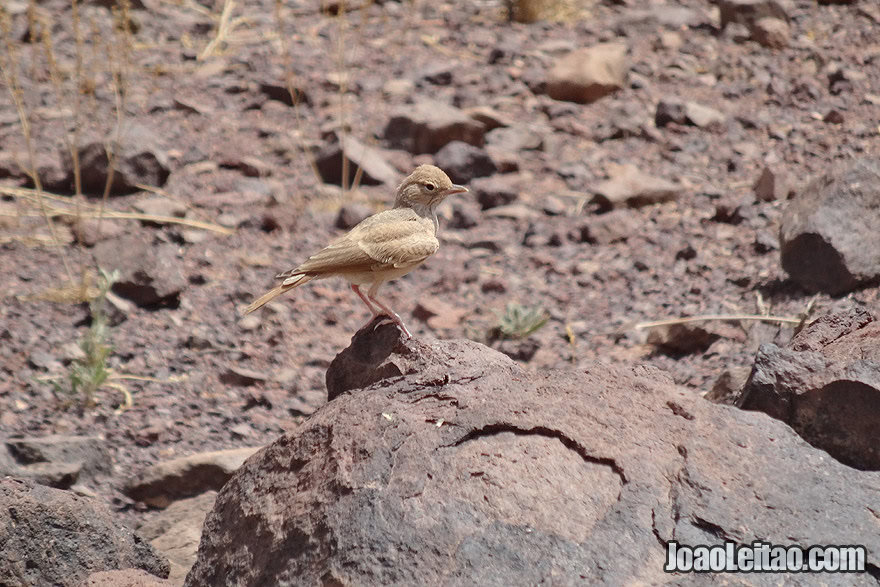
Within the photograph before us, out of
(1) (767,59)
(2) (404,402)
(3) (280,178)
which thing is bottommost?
(3) (280,178)

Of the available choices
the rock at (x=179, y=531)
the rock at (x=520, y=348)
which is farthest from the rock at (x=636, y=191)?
the rock at (x=179, y=531)

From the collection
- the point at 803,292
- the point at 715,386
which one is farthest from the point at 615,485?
the point at 803,292

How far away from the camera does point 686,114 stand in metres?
9.65

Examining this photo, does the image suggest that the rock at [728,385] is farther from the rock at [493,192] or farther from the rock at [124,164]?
the rock at [124,164]

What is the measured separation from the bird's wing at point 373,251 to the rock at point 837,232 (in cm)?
277

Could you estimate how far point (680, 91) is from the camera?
10312 millimetres

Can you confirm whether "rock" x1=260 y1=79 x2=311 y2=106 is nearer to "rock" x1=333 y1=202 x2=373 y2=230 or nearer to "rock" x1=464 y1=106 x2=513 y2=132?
"rock" x1=464 y1=106 x2=513 y2=132

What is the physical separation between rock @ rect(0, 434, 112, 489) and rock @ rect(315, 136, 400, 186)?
13.9 feet

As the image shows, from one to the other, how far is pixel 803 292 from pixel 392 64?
6.38 metres

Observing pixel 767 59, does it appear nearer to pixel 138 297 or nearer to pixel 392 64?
pixel 392 64

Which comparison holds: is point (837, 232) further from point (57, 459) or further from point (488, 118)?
point (57, 459)

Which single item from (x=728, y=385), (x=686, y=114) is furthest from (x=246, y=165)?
(x=728, y=385)

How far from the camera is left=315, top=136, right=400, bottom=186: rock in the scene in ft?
29.8

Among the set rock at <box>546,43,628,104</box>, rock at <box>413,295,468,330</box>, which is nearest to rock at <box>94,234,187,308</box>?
rock at <box>413,295,468,330</box>
